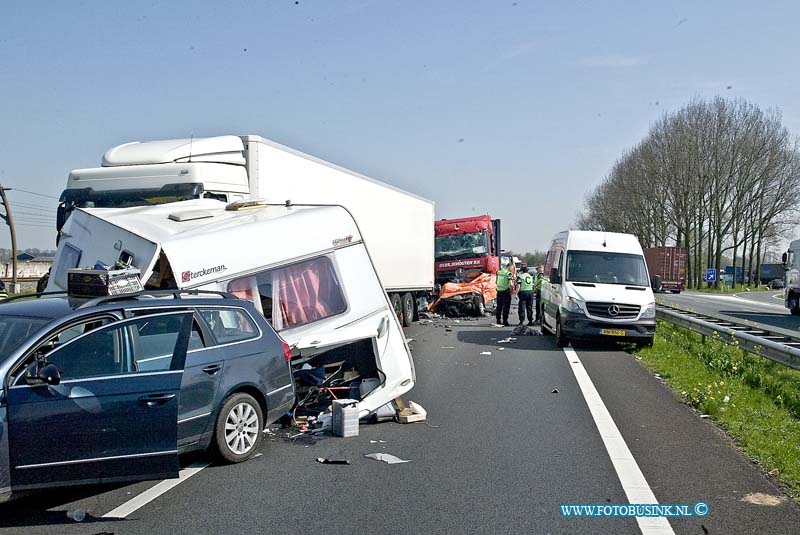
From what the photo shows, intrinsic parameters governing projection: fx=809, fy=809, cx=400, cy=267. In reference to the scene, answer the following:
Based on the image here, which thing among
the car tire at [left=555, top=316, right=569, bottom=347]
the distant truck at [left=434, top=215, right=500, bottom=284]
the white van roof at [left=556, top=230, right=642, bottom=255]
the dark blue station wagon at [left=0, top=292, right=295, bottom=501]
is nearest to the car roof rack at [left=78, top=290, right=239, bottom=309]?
the dark blue station wagon at [left=0, top=292, right=295, bottom=501]

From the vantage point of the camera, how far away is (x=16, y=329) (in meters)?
6.14

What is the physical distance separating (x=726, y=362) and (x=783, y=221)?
60315 mm

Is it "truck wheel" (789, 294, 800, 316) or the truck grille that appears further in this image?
"truck wheel" (789, 294, 800, 316)

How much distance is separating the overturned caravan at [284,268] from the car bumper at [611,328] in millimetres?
7441

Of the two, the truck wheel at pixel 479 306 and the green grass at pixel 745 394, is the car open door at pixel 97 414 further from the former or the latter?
the truck wheel at pixel 479 306

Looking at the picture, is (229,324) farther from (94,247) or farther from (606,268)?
(606,268)

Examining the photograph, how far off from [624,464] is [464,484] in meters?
1.61

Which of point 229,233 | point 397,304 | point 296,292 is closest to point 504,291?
point 397,304

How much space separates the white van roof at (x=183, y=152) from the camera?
11984 millimetres

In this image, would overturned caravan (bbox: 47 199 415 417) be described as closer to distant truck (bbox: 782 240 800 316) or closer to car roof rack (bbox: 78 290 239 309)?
car roof rack (bbox: 78 290 239 309)

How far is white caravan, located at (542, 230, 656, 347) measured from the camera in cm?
1616

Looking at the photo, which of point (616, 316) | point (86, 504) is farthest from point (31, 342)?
point (616, 316)

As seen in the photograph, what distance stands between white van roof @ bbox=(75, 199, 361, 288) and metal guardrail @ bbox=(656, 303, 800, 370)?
18.8 ft

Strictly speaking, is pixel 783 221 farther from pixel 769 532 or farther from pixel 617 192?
pixel 769 532
